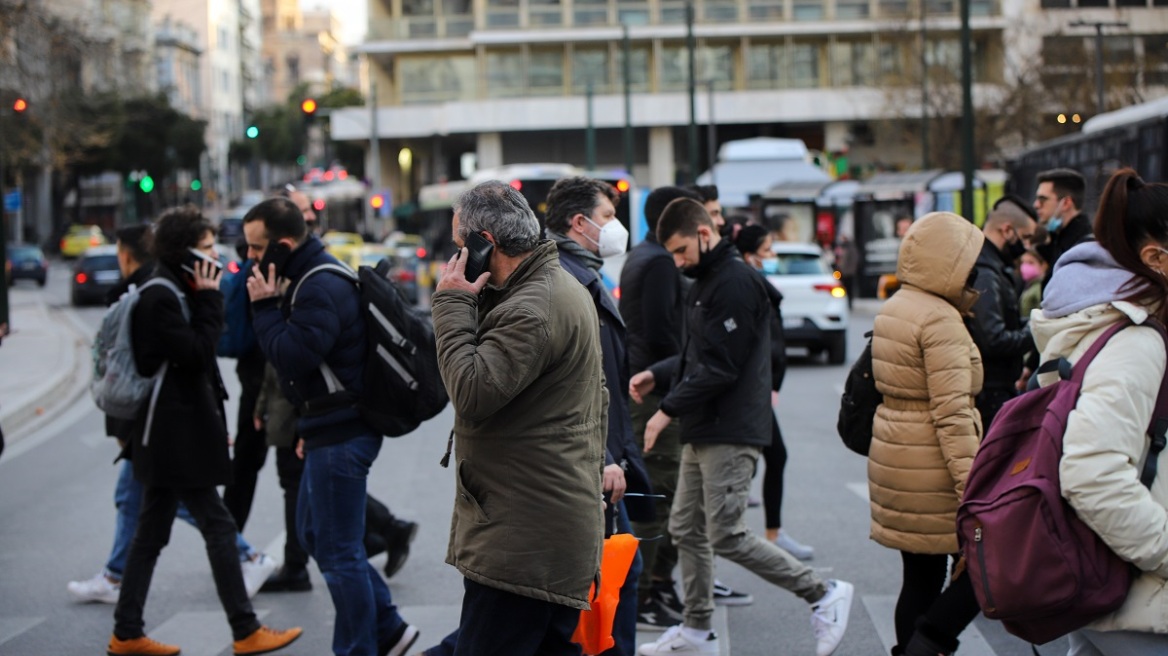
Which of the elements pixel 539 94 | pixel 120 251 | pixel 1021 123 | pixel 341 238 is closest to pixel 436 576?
pixel 120 251

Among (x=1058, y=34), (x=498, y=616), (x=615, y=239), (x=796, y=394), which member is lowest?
(x=796, y=394)

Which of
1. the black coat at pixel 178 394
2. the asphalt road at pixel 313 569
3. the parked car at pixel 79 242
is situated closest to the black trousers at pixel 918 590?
the asphalt road at pixel 313 569

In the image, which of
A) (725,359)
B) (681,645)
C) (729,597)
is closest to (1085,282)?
(725,359)

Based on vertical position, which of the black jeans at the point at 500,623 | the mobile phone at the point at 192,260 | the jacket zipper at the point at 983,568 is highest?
the mobile phone at the point at 192,260

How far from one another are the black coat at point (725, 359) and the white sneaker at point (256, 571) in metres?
2.60

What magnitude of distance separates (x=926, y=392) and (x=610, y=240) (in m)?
1.29

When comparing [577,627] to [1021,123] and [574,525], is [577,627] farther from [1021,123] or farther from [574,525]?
[1021,123]

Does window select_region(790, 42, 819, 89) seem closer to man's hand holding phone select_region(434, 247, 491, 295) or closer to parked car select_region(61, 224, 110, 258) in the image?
parked car select_region(61, 224, 110, 258)

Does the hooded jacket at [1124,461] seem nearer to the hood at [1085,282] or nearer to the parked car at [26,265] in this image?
the hood at [1085,282]

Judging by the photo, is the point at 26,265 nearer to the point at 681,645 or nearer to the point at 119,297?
the point at 119,297

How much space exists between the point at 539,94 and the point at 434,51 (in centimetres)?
566

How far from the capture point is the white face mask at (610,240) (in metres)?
5.30

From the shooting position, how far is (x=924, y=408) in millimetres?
4848

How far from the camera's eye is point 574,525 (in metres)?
3.78
